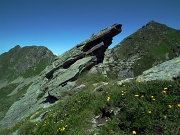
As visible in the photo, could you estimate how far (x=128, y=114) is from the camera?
9.88m

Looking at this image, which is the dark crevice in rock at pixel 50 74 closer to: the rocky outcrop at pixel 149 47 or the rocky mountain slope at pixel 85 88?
the rocky mountain slope at pixel 85 88

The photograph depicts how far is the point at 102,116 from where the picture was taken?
11547mm

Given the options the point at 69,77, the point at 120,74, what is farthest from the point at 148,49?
the point at 69,77

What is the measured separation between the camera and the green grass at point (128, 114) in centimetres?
861

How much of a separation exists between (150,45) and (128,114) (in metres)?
140

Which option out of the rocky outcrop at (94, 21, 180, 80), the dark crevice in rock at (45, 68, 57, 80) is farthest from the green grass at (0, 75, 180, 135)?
the rocky outcrop at (94, 21, 180, 80)

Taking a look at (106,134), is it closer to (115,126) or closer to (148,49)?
(115,126)

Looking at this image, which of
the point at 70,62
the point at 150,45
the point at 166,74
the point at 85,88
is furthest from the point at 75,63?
the point at 150,45

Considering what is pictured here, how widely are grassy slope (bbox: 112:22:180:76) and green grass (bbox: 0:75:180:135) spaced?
97945 mm

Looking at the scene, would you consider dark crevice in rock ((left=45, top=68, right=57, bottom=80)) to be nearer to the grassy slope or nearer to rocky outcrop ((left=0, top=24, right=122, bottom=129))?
rocky outcrop ((left=0, top=24, right=122, bottom=129))

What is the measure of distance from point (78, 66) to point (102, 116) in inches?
831

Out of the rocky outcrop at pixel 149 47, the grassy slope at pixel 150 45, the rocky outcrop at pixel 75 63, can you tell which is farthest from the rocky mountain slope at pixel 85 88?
the grassy slope at pixel 150 45

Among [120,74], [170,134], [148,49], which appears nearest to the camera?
[170,134]

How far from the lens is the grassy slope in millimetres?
120562
